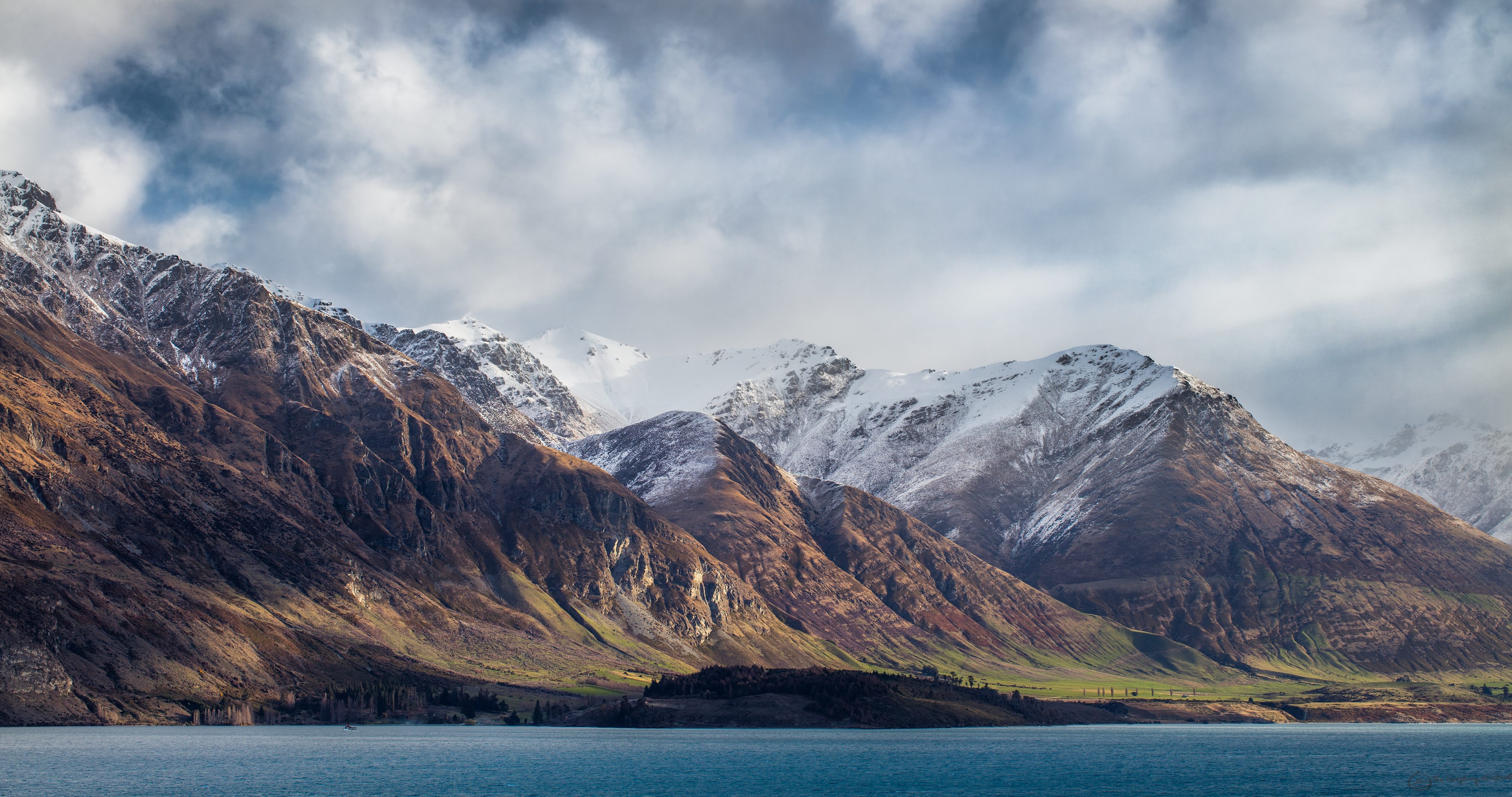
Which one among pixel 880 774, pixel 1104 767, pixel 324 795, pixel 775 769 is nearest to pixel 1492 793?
pixel 1104 767

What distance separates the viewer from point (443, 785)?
6334 inches

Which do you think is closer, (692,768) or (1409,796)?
(1409,796)

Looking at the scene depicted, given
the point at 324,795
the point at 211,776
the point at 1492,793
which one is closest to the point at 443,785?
the point at 324,795

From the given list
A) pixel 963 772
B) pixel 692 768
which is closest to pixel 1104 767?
pixel 963 772

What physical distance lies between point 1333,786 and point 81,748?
186 m

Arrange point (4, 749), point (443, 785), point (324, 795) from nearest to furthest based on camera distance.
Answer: point (324, 795) → point (443, 785) → point (4, 749)

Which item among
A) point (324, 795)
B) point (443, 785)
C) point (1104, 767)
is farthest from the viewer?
point (1104, 767)

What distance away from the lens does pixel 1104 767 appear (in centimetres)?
19975

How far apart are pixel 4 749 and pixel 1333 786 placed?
19373cm

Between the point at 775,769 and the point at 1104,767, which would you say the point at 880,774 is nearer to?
the point at 775,769

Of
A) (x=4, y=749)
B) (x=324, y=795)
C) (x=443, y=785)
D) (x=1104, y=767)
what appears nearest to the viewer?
(x=324, y=795)

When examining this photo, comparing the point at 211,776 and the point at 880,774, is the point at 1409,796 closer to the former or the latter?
the point at 880,774

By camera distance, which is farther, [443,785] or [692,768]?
[692,768]

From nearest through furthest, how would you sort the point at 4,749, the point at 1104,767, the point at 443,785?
the point at 443,785, the point at 4,749, the point at 1104,767
